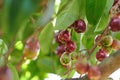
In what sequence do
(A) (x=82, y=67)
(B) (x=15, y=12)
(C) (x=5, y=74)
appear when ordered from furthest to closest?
(A) (x=82, y=67), (C) (x=5, y=74), (B) (x=15, y=12)

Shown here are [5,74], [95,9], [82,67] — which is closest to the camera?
[5,74]

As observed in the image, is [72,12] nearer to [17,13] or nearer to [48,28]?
[48,28]

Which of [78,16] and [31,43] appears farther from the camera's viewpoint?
[78,16]

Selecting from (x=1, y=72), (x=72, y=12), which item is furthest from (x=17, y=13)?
(x=72, y=12)

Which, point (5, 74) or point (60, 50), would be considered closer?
point (5, 74)

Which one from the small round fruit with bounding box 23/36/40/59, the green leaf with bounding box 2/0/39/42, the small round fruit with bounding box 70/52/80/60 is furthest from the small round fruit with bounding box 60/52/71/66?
the green leaf with bounding box 2/0/39/42

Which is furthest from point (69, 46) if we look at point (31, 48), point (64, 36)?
point (31, 48)

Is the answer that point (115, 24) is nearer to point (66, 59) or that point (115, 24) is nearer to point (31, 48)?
point (66, 59)

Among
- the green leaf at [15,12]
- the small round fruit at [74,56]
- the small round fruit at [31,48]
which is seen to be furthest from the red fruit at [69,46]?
the green leaf at [15,12]

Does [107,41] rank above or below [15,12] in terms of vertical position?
above
